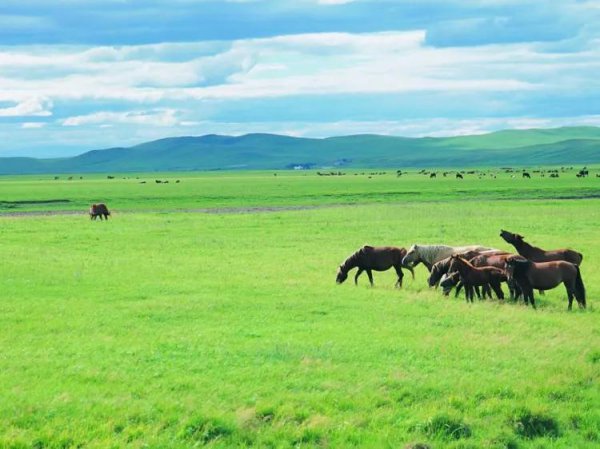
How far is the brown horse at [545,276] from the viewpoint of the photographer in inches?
786

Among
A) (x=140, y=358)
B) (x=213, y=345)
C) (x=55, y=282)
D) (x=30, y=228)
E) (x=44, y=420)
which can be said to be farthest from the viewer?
(x=30, y=228)

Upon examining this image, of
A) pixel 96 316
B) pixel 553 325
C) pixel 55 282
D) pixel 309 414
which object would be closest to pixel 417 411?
pixel 309 414

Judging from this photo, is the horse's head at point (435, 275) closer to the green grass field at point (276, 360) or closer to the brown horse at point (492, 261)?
the green grass field at point (276, 360)

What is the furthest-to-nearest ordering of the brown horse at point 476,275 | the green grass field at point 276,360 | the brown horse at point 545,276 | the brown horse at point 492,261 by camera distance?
the brown horse at point 492,261 → the brown horse at point 476,275 → the brown horse at point 545,276 → the green grass field at point 276,360

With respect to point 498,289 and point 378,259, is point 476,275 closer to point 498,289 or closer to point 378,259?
point 498,289

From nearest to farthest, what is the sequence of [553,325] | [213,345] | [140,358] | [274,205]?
[140,358], [213,345], [553,325], [274,205]

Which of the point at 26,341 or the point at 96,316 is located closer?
the point at 26,341

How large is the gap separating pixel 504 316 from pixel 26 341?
10.1 metres

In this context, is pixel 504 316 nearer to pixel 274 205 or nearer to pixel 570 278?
pixel 570 278

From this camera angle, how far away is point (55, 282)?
23.9 m

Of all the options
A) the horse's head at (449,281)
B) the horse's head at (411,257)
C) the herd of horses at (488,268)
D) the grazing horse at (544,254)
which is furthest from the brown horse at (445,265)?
Result: the horse's head at (411,257)

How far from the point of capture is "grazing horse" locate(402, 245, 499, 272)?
25.1 metres

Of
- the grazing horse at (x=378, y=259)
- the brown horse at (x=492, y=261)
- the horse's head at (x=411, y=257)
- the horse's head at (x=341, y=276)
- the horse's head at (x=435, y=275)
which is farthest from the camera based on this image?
the grazing horse at (x=378, y=259)

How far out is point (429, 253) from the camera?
25.6 meters
